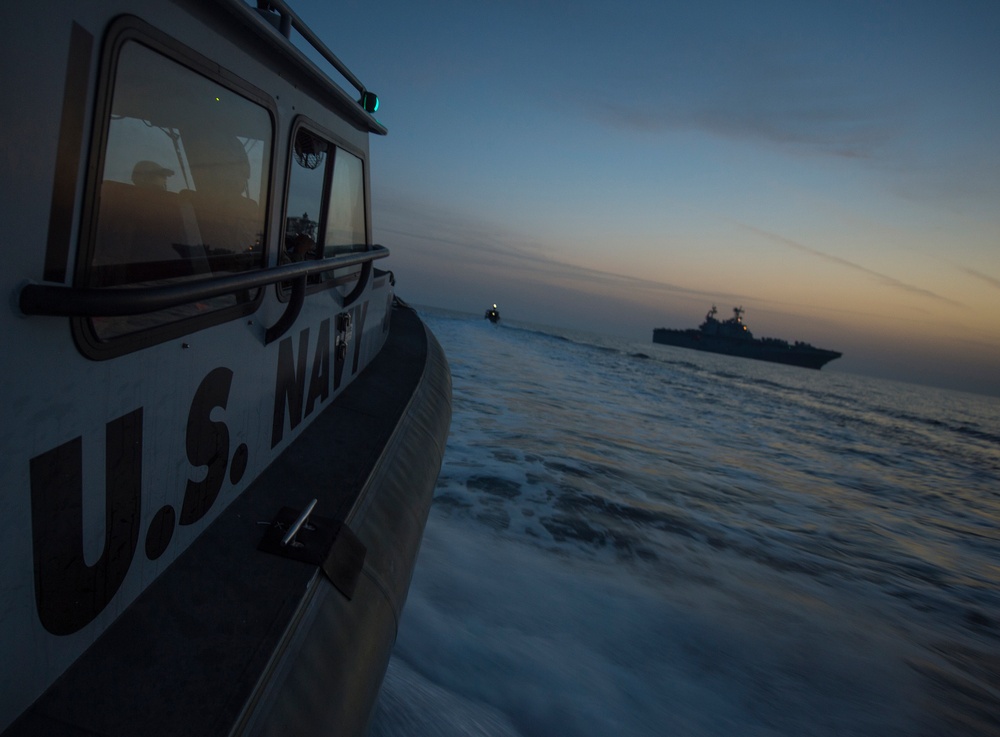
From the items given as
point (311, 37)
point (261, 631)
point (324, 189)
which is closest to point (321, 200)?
point (324, 189)

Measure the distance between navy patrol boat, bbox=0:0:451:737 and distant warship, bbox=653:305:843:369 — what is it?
360 feet

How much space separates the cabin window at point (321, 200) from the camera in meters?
2.50

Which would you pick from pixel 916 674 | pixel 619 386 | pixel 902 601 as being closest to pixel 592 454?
pixel 902 601

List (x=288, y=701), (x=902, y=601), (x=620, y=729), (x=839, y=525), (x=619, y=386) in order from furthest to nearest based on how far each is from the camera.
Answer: (x=619, y=386), (x=839, y=525), (x=902, y=601), (x=620, y=729), (x=288, y=701)

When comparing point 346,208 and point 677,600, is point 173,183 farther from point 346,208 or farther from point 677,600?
point 677,600

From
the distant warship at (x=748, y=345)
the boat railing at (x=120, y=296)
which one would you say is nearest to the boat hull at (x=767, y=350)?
the distant warship at (x=748, y=345)

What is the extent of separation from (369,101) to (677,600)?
3980 mm

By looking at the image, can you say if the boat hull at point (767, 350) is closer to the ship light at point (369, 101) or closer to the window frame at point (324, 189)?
A: the window frame at point (324, 189)

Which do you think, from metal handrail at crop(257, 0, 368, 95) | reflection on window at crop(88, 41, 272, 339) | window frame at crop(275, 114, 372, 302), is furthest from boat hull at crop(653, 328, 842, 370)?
reflection on window at crop(88, 41, 272, 339)

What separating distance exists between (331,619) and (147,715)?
21.9 inches

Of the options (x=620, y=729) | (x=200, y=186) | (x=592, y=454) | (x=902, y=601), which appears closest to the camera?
(x=200, y=186)

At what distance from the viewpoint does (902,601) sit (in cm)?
469

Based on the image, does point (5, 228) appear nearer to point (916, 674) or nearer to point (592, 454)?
point (916, 674)

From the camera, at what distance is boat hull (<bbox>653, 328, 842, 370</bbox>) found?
100125mm
